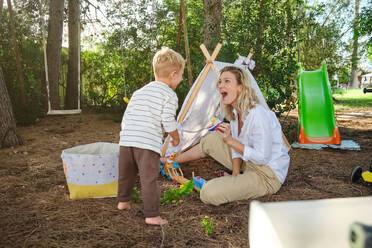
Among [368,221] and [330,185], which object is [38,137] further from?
[368,221]

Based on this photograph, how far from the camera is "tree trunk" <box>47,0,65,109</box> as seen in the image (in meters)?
7.04

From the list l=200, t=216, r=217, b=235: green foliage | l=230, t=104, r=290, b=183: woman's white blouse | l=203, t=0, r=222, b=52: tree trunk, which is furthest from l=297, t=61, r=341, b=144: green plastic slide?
l=200, t=216, r=217, b=235: green foliage

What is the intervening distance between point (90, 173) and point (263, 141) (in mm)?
1484

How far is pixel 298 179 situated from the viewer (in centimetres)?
320

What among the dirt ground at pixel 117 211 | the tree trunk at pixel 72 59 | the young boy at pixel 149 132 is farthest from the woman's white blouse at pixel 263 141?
the tree trunk at pixel 72 59

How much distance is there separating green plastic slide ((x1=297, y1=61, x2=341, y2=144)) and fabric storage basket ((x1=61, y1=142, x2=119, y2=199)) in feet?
10.9

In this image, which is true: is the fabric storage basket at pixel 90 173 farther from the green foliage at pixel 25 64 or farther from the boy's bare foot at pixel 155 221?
the green foliage at pixel 25 64

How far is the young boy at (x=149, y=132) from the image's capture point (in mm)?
2162

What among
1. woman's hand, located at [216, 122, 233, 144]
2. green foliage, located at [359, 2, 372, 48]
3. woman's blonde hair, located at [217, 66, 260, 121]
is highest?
green foliage, located at [359, 2, 372, 48]

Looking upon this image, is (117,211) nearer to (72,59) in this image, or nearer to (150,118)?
(150,118)

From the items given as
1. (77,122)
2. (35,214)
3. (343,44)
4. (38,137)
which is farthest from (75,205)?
(343,44)

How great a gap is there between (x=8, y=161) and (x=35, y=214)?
187 centimetres

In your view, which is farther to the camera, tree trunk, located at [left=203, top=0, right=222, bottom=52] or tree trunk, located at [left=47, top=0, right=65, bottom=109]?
tree trunk, located at [left=47, top=0, right=65, bottom=109]

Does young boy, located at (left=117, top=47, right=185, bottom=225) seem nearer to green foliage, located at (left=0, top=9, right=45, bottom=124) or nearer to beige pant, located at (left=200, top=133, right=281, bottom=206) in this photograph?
beige pant, located at (left=200, top=133, right=281, bottom=206)
